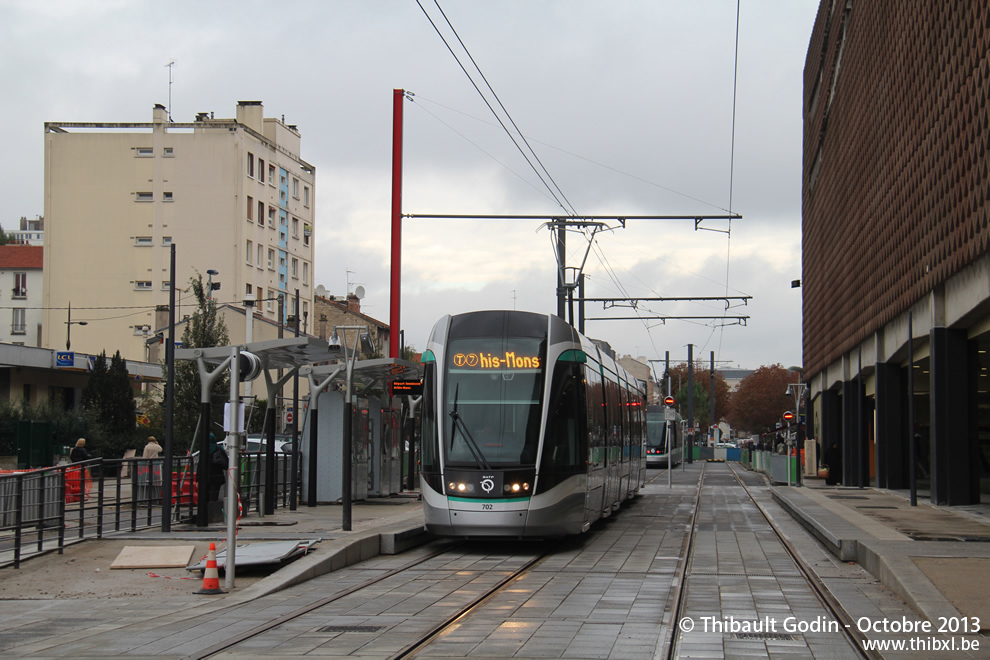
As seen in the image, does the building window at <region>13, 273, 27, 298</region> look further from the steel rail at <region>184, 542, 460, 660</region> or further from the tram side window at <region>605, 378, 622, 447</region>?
the steel rail at <region>184, 542, 460, 660</region>

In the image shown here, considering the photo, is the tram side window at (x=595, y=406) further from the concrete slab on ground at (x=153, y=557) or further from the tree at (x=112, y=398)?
the tree at (x=112, y=398)

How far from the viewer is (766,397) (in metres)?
105

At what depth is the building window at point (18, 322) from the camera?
7662 centimetres

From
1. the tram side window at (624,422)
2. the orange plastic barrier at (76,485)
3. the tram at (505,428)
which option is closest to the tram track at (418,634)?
the tram at (505,428)

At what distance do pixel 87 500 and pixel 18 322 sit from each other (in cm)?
6871

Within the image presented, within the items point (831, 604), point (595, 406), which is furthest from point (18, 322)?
point (831, 604)

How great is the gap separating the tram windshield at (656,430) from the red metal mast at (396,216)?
3715 centimetres

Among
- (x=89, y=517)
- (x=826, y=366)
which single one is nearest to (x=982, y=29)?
(x=89, y=517)

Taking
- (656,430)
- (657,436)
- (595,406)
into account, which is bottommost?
(657,436)

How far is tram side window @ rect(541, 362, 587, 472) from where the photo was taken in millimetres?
14914

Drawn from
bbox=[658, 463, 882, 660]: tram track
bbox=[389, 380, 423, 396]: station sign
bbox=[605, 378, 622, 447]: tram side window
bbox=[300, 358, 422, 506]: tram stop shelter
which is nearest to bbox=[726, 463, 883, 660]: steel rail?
bbox=[658, 463, 882, 660]: tram track

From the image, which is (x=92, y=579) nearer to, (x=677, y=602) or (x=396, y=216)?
(x=677, y=602)

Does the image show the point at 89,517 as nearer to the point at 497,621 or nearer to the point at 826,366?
the point at 497,621

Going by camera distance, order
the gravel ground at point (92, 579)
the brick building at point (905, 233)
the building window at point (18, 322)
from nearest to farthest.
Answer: the gravel ground at point (92, 579)
the brick building at point (905, 233)
the building window at point (18, 322)
